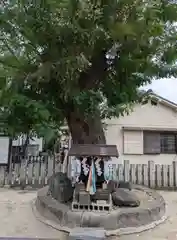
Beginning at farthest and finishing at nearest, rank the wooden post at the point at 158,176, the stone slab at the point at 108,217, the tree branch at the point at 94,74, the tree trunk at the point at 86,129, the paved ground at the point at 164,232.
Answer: the wooden post at the point at 158,176 → the tree trunk at the point at 86,129 → the tree branch at the point at 94,74 → the stone slab at the point at 108,217 → the paved ground at the point at 164,232

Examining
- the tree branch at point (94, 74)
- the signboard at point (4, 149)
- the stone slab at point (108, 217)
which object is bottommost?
the stone slab at point (108, 217)

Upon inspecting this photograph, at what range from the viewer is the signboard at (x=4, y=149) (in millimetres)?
10762

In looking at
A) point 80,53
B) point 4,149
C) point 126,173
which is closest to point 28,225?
point 80,53

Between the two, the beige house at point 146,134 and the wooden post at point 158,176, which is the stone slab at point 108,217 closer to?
the wooden post at point 158,176

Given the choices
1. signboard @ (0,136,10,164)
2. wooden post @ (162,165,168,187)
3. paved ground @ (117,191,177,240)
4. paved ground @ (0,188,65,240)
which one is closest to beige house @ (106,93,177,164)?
wooden post @ (162,165,168,187)

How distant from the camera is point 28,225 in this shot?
19.3 feet

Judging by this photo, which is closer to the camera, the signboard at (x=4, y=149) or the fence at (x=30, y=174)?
the fence at (x=30, y=174)

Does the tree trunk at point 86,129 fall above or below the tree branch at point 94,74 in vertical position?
below

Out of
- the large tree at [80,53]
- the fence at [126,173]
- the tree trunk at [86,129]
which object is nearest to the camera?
the large tree at [80,53]

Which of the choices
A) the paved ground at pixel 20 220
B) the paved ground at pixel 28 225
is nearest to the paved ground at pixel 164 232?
the paved ground at pixel 28 225

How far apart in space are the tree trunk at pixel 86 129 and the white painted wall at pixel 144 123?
6.94m

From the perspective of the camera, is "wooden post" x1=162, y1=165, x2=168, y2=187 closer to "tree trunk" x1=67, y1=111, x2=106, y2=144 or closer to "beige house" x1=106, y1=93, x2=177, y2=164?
"beige house" x1=106, y1=93, x2=177, y2=164

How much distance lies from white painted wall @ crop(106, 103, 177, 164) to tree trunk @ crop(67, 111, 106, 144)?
6942 millimetres

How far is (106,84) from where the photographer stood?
22.0 ft
